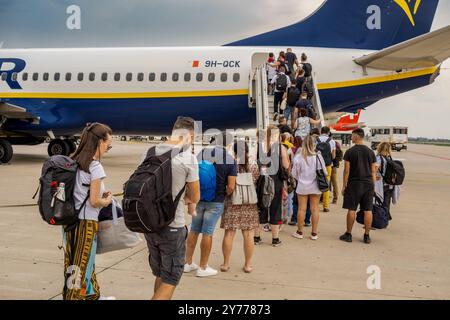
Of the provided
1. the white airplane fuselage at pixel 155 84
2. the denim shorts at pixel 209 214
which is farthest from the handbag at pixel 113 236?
the white airplane fuselage at pixel 155 84

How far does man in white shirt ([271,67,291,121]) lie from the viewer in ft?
40.0

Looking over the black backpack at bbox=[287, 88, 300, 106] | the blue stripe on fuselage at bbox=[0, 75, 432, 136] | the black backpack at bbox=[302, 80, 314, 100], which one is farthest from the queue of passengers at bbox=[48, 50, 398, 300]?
the blue stripe on fuselage at bbox=[0, 75, 432, 136]

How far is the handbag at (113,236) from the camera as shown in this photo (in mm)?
3598

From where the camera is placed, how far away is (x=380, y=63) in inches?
520

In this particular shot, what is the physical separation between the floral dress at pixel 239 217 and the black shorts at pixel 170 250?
1.70 metres

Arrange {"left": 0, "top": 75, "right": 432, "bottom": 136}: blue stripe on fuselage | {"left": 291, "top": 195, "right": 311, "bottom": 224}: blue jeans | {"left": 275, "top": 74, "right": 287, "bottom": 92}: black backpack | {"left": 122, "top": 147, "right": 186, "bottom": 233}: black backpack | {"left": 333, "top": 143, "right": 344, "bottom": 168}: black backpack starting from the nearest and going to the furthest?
{"left": 122, "top": 147, "right": 186, "bottom": 233}: black backpack
{"left": 291, "top": 195, "right": 311, "bottom": 224}: blue jeans
{"left": 333, "top": 143, "right": 344, "bottom": 168}: black backpack
{"left": 275, "top": 74, "right": 287, "bottom": 92}: black backpack
{"left": 0, "top": 75, "right": 432, "bottom": 136}: blue stripe on fuselage

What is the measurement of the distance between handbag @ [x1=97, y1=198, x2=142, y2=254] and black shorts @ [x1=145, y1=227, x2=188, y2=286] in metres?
0.28

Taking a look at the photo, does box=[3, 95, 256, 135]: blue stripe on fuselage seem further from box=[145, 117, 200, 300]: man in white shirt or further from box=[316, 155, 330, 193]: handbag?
box=[145, 117, 200, 300]: man in white shirt

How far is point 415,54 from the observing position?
1223cm

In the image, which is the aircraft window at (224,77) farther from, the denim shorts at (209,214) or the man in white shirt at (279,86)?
the denim shorts at (209,214)

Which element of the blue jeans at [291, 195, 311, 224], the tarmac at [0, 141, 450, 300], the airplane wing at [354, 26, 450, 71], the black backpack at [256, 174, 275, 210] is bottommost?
the tarmac at [0, 141, 450, 300]
